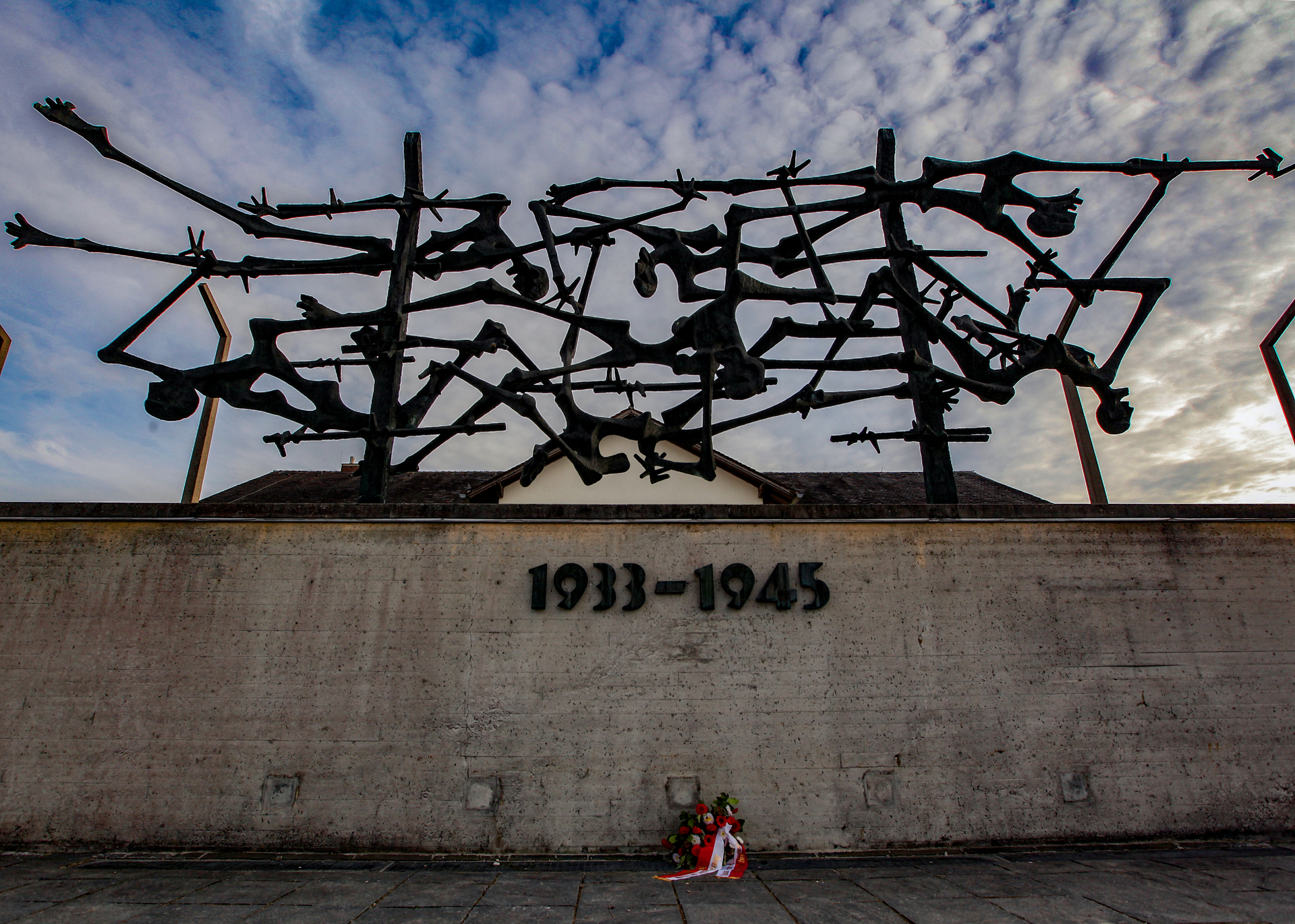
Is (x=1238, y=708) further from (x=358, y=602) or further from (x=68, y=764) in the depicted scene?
(x=68, y=764)

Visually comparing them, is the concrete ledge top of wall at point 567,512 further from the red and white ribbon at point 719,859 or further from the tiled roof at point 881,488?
the tiled roof at point 881,488

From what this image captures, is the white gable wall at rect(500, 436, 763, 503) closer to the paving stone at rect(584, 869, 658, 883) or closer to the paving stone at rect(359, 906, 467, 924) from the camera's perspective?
the paving stone at rect(584, 869, 658, 883)

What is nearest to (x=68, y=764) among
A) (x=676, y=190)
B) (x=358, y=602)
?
(x=358, y=602)

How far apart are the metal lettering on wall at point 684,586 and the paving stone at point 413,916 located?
2.43m

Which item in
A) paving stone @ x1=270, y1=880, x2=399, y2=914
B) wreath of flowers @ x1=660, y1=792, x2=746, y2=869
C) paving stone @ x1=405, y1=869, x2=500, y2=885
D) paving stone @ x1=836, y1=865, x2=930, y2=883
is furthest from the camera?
wreath of flowers @ x1=660, y1=792, x2=746, y2=869

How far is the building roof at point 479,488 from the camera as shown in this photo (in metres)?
16.9

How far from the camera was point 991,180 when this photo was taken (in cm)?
654

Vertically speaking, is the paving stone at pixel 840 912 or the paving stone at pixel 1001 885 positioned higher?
the paving stone at pixel 840 912

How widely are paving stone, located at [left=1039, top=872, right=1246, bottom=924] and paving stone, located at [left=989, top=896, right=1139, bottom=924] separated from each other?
0.11 m

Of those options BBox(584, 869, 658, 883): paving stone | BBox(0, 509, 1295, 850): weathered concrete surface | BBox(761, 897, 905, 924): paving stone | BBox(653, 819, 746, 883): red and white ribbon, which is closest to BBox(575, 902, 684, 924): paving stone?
BBox(761, 897, 905, 924): paving stone

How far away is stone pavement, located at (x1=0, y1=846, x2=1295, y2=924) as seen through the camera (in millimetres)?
3723

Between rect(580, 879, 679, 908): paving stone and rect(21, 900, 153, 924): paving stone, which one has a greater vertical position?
rect(21, 900, 153, 924): paving stone

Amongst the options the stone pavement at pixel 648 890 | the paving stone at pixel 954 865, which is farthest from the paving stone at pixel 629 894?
the paving stone at pixel 954 865

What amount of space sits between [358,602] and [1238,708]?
8484mm
